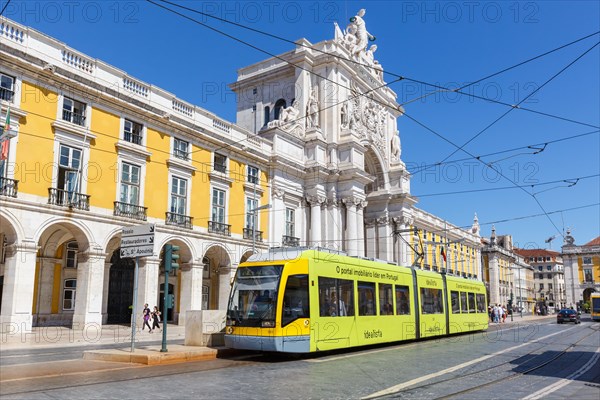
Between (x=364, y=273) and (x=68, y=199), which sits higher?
(x=68, y=199)

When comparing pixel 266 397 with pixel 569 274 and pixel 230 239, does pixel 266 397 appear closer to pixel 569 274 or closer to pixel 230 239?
Answer: pixel 230 239

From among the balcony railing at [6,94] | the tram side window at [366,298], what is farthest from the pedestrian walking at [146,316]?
the tram side window at [366,298]

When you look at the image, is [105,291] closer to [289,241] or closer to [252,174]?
[252,174]

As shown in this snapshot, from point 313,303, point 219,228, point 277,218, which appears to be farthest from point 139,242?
point 277,218

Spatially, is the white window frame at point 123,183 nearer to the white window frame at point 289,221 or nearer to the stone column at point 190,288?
the stone column at point 190,288

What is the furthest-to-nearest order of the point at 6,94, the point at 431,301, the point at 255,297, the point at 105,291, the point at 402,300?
the point at 105,291 → the point at 431,301 → the point at 6,94 → the point at 402,300 → the point at 255,297

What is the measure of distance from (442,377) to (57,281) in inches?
902

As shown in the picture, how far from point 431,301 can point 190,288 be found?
14.1 m

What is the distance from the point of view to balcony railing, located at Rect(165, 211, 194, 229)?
1128 inches

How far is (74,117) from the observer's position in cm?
2427

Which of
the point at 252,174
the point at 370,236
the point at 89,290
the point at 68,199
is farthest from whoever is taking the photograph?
the point at 370,236

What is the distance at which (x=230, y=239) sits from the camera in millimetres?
32656

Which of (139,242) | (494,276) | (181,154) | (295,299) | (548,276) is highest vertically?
(181,154)

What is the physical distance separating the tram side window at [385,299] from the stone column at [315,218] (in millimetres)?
20570
